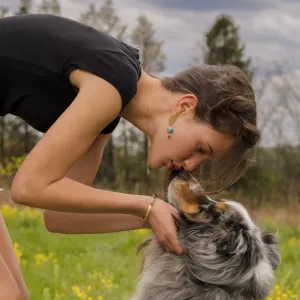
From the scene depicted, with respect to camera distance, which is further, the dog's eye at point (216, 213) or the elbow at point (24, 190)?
the dog's eye at point (216, 213)

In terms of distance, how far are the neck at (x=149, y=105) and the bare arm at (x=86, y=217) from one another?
1.62ft

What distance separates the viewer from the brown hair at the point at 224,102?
12.2 ft

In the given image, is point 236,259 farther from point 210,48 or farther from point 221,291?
point 210,48

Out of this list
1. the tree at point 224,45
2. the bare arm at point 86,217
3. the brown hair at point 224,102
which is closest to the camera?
the brown hair at point 224,102

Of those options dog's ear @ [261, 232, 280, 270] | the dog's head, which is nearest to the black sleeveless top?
the dog's head

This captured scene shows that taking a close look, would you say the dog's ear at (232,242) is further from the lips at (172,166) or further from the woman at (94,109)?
the lips at (172,166)

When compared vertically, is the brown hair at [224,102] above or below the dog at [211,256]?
above

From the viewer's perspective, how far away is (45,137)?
11.3 feet

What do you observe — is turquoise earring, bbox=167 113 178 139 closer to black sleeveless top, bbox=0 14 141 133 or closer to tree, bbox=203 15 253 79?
black sleeveless top, bbox=0 14 141 133

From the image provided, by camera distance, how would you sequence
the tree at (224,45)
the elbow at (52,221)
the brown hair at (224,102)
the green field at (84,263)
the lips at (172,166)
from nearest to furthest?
the brown hair at (224,102), the lips at (172,166), the elbow at (52,221), the green field at (84,263), the tree at (224,45)

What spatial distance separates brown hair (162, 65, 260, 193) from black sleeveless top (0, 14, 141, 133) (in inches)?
12.2

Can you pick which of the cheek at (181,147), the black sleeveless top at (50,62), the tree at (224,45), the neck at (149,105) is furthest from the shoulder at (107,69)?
the tree at (224,45)

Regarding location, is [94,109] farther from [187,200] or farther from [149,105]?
[187,200]

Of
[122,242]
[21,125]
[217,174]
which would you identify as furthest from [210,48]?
[217,174]
